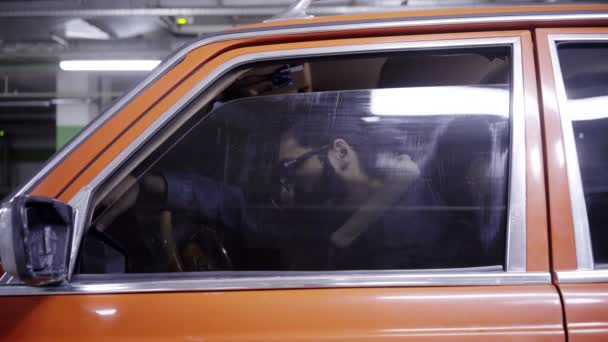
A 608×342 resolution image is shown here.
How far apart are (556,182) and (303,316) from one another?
656 millimetres

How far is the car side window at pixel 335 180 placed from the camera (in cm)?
122

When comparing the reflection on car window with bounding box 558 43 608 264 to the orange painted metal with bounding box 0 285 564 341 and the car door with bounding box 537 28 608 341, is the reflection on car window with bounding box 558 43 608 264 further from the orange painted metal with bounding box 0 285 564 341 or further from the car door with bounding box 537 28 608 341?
the orange painted metal with bounding box 0 285 564 341

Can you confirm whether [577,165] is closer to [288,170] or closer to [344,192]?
[344,192]

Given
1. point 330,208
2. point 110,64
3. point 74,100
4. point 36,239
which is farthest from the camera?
point 74,100

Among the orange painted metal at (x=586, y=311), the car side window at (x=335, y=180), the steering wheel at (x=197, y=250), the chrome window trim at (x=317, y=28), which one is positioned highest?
the chrome window trim at (x=317, y=28)

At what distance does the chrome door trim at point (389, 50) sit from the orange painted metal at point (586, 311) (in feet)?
0.37

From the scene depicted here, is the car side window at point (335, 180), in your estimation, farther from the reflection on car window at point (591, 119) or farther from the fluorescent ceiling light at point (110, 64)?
the fluorescent ceiling light at point (110, 64)

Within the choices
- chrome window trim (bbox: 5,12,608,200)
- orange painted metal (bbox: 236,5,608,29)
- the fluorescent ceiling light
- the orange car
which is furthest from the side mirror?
the fluorescent ceiling light

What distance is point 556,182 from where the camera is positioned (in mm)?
1145

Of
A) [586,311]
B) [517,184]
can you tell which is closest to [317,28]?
[517,184]

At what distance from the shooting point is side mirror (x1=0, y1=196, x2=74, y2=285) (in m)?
0.93

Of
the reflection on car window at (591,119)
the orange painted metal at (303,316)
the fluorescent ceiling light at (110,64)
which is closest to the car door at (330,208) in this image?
the orange painted metal at (303,316)

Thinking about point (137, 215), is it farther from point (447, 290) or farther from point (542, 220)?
point (542, 220)

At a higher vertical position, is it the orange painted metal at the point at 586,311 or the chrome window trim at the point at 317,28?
the chrome window trim at the point at 317,28
